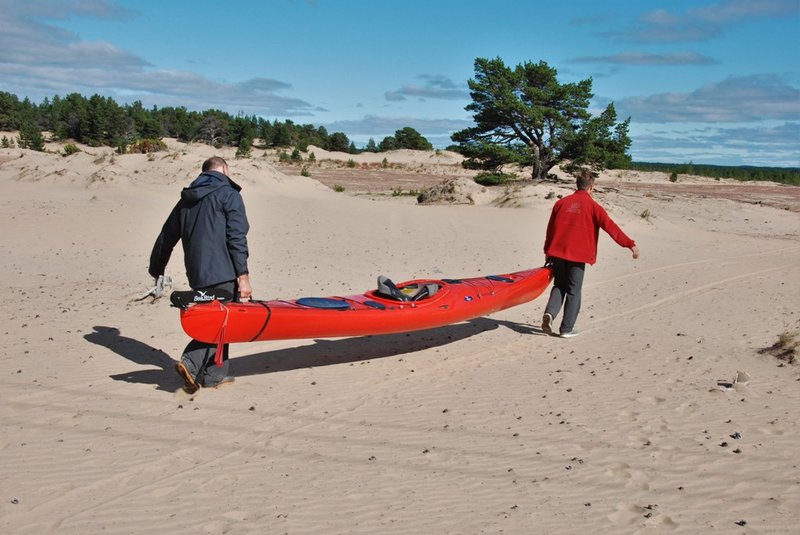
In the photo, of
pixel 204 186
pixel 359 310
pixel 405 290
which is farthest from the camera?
pixel 405 290

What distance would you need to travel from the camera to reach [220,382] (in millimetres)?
6688

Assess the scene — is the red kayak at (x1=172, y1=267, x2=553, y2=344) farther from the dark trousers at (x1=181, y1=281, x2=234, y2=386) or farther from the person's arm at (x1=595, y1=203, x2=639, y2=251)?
the person's arm at (x1=595, y1=203, x2=639, y2=251)

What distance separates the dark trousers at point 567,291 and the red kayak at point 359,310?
0.34 m

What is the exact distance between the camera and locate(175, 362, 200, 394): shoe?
20.4 ft

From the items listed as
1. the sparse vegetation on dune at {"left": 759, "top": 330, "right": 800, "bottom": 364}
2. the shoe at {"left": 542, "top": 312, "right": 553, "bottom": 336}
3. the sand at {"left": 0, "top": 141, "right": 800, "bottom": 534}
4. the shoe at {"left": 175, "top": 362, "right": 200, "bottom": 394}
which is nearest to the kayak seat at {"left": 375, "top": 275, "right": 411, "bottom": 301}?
the sand at {"left": 0, "top": 141, "right": 800, "bottom": 534}

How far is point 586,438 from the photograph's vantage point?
5.45m

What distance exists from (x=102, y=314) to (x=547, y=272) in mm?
5998

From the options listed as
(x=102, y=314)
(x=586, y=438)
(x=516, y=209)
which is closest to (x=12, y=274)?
(x=102, y=314)

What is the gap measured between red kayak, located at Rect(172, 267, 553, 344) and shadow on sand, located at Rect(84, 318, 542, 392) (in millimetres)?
628

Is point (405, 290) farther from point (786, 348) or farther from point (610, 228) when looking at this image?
point (786, 348)

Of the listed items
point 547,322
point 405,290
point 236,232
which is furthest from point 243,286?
point 547,322

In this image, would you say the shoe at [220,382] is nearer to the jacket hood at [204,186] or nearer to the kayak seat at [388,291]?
the jacket hood at [204,186]

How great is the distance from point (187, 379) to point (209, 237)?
4.19 ft

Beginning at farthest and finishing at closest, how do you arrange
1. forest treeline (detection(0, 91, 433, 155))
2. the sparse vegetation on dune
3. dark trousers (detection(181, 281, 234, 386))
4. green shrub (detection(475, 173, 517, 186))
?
forest treeline (detection(0, 91, 433, 155)), green shrub (detection(475, 173, 517, 186)), the sparse vegetation on dune, dark trousers (detection(181, 281, 234, 386))
